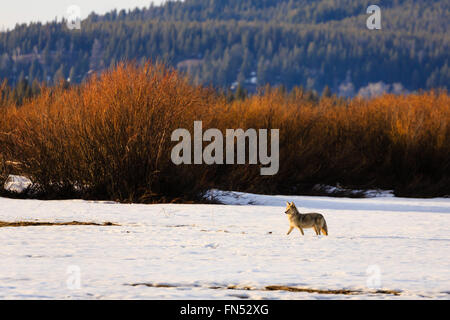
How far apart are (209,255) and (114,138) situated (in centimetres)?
690

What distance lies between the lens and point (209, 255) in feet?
29.2

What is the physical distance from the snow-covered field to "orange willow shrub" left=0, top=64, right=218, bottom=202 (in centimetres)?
A: 155

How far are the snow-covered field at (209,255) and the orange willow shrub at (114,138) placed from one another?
1.55m

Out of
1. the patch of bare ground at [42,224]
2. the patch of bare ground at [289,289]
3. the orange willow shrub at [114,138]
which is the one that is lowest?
the patch of bare ground at [42,224]

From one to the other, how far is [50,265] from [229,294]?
7.03 ft

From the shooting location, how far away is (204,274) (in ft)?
25.4

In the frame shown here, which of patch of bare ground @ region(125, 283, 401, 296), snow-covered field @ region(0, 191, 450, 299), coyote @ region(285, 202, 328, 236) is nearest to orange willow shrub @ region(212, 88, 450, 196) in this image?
snow-covered field @ region(0, 191, 450, 299)

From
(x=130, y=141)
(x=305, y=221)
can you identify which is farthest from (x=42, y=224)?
(x=130, y=141)

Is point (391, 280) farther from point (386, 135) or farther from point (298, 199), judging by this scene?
point (386, 135)

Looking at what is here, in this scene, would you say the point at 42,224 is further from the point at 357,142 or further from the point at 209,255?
the point at 357,142

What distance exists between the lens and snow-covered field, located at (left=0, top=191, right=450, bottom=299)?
23.1ft

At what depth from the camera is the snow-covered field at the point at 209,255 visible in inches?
277

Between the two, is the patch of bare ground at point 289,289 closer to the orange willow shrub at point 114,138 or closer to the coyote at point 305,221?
the coyote at point 305,221

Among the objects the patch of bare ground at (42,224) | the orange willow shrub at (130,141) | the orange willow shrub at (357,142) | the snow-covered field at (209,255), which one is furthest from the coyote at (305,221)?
the orange willow shrub at (357,142)
